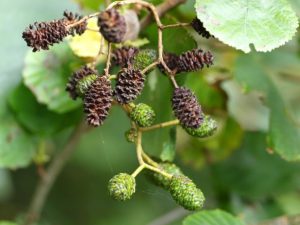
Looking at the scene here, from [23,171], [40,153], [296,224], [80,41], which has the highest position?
[80,41]

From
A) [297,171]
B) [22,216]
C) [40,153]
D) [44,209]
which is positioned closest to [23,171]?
[44,209]

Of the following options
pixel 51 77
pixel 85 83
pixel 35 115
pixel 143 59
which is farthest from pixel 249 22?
pixel 35 115

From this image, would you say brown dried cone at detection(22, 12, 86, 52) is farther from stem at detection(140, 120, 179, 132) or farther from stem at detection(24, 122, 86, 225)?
stem at detection(24, 122, 86, 225)

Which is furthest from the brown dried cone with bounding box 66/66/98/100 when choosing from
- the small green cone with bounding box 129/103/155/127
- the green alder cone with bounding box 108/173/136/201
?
the green alder cone with bounding box 108/173/136/201

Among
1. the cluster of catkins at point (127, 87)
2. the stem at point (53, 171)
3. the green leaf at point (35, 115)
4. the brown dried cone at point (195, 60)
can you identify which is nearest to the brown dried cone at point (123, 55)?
the cluster of catkins at point (127, 87)

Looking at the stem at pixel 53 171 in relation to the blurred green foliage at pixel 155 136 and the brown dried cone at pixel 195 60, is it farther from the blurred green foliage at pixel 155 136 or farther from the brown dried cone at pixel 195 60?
the brown dried cone at pixel 195 60

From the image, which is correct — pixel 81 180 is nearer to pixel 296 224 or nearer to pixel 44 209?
pixel 44 209
